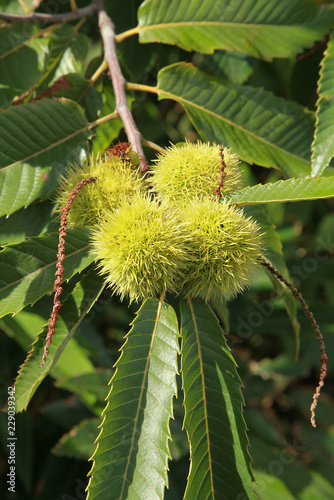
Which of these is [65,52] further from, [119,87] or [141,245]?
[141,245]

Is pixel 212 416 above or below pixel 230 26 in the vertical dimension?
below

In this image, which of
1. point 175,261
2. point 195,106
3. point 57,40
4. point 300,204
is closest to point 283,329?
point 300,204

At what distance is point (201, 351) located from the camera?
112cm

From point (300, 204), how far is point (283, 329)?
82 centimetres

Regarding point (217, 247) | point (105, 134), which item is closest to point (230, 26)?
point (105, 134)

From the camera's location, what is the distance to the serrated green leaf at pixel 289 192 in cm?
100

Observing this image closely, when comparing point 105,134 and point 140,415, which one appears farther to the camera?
point 105,134

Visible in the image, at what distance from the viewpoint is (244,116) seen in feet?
5.08

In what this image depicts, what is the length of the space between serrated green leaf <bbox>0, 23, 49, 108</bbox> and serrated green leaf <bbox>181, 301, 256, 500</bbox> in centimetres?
113

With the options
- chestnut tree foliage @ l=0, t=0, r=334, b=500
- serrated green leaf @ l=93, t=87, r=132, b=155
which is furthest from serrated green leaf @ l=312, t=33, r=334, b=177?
serrated green leaf @ l=93, t=87, r=132, b=155

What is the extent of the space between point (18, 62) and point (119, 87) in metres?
0.47

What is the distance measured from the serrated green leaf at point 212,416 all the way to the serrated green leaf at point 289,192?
0.33 metres

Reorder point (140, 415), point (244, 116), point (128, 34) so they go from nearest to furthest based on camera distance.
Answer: point (140, 415) < point (244, 116) < point (128, 34)

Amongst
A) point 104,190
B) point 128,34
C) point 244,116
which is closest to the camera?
point 104,190
